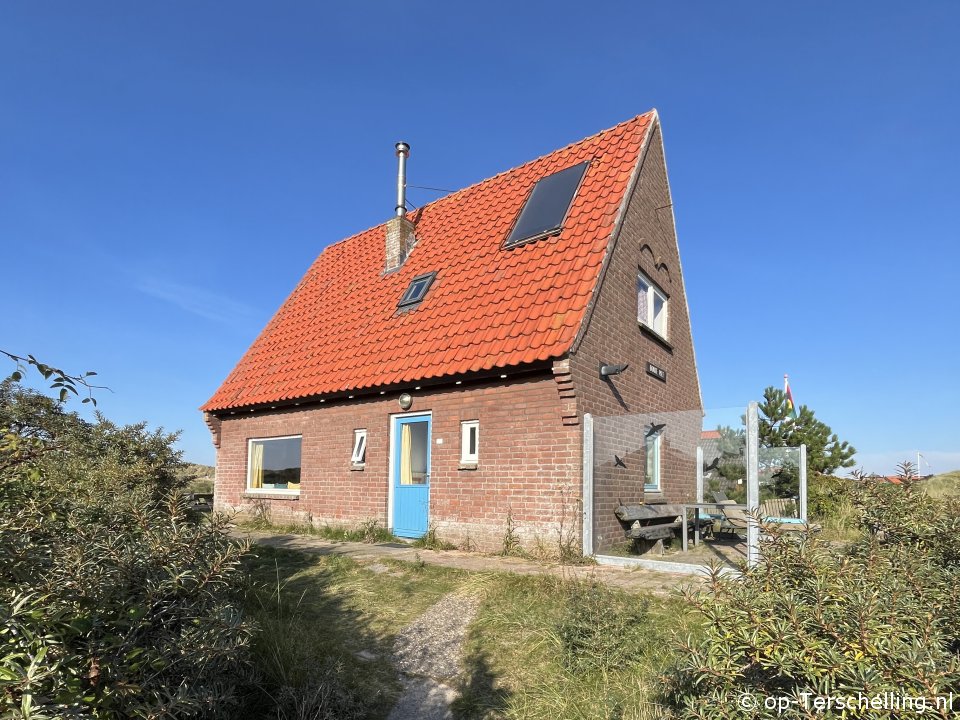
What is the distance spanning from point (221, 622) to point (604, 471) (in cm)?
682

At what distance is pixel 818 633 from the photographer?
8.42 feet

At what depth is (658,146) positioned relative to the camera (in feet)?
41.3

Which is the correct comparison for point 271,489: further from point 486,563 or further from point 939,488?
point 939,488

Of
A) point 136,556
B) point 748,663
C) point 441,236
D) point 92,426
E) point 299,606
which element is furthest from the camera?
point 441,236

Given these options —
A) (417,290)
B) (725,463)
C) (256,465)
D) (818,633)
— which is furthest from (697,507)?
(256,465)

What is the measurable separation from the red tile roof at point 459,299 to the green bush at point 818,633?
5842 millimetres

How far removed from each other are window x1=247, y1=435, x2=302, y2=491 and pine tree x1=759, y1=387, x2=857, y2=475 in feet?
41.1

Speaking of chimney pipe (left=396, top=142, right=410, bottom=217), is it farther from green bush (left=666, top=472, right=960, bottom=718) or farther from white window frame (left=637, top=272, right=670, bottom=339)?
green bush (left=666, top=472, right=960, bottom=718)

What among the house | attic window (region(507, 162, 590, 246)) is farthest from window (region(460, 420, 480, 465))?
attic window (region(507, 162, 590, 246))

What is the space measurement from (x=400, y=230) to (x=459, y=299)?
393cm

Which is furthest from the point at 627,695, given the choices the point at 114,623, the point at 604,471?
the point at 604,471

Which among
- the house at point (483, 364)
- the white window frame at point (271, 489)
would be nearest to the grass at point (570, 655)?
the house at point (483, 364)

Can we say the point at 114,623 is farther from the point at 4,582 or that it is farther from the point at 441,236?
the point at 441,236

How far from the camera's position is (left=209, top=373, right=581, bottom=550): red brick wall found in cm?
898
